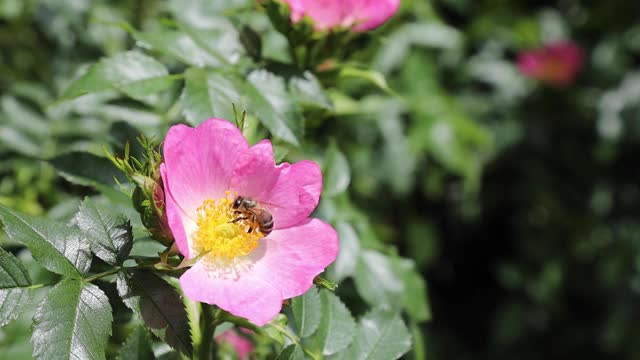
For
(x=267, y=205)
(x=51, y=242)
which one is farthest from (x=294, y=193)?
(x=51, y=242)

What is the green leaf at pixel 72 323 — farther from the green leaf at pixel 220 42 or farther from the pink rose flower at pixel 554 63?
the pink rose flower at pixel 554 63

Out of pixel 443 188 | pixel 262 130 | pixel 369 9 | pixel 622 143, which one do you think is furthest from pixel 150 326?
pixel 622 143

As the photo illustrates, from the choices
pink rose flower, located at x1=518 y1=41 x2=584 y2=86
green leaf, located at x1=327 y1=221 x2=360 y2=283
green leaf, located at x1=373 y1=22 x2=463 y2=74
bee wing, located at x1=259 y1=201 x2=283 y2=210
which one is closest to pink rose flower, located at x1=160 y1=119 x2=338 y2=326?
bee wing, located at x1=259 y1=201 x2=283 y2=210

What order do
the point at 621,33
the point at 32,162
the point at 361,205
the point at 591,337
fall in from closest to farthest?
the point at 32,162, the point at 361,205, the point at 621,33, the point at 591,337

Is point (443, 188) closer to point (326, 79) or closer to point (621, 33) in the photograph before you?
point (621, 33)

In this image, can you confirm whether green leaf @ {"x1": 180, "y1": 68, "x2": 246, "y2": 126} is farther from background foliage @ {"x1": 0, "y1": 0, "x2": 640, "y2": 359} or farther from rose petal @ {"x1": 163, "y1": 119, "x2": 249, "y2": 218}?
rose petal @ {"x1": 163, "y1": 119, "x2": 249, "y2": 218}

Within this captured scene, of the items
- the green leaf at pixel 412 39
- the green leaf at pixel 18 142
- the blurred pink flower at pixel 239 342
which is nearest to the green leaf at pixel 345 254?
the blurred pink flower at pixel 239 342
